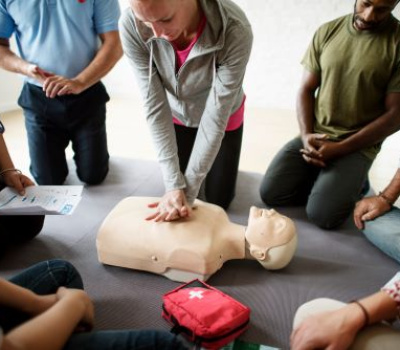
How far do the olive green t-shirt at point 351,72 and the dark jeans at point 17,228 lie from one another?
1336mm

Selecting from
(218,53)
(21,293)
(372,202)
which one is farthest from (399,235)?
(21,293)

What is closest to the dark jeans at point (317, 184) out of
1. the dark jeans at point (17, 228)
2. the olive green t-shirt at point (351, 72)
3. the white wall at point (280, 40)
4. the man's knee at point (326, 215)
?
the man's knee at point (326, 215)

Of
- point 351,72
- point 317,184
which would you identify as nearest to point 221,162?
point 317,184

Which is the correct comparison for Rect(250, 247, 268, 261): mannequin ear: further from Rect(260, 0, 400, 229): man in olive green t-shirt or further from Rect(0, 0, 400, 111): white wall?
Rect(0, 0, 400, 111): white wall

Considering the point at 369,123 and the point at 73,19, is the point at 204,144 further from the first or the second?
the point at 73,19

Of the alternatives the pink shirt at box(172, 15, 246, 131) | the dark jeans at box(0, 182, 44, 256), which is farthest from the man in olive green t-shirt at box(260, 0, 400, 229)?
the dark jeans at box(0, 182, 44, 256)

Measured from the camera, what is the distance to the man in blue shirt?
1.63 metres

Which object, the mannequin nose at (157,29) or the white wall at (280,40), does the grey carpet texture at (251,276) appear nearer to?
the mannequin nose at (157,29)

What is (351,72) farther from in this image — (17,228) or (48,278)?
(17,228)

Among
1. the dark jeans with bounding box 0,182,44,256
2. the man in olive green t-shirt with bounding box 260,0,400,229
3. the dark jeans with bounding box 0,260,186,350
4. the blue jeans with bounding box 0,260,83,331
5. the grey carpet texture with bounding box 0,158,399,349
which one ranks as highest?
the man in olive green t-shirt with bounding box 260,0,400,229

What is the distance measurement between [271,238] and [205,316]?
0.37 meters

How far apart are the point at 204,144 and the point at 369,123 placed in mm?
773

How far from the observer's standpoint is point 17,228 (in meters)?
1.39

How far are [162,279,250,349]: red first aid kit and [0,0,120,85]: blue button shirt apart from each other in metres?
1.26
